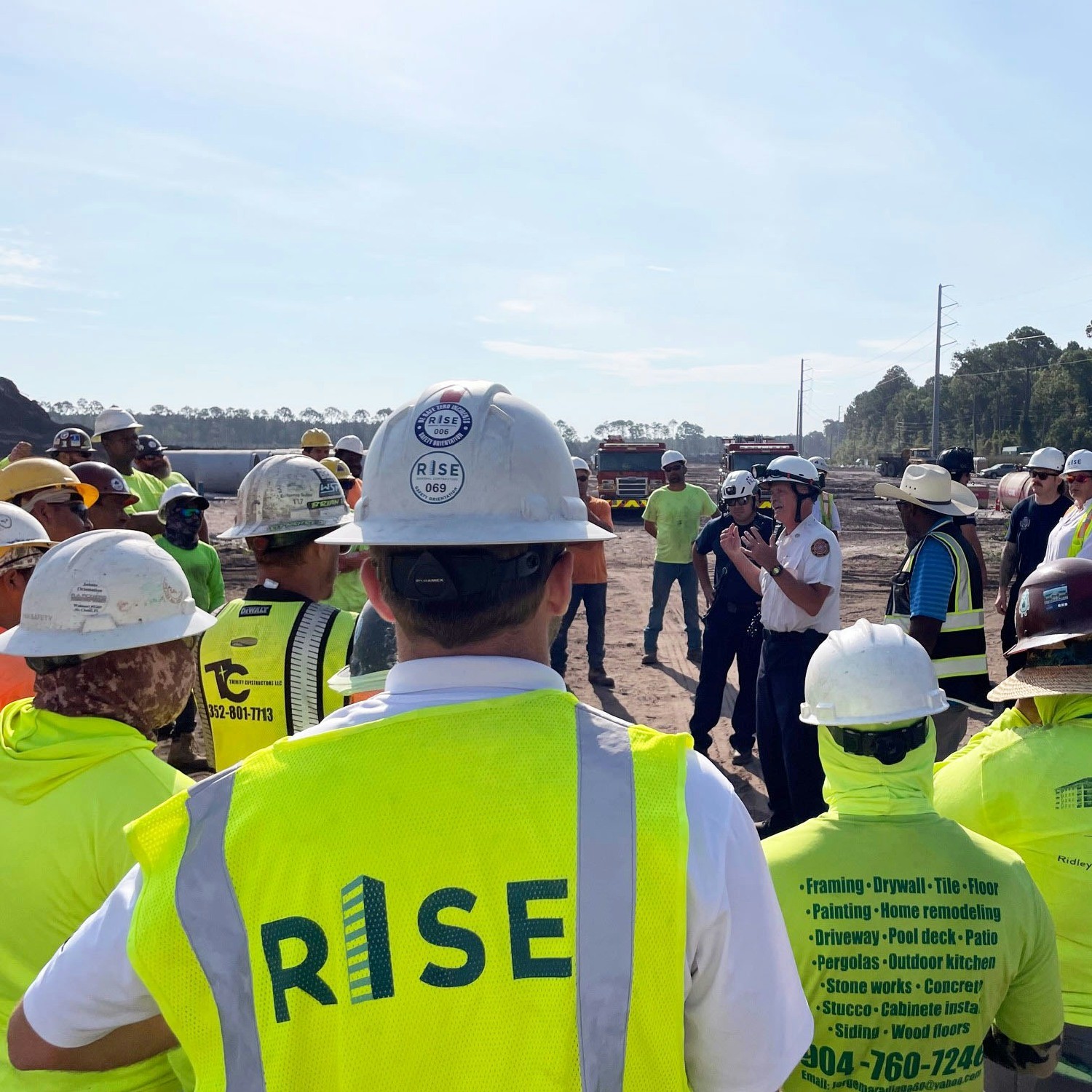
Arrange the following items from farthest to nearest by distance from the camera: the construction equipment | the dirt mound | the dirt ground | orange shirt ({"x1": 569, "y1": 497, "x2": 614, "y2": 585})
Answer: the construction equipment, the dirt mound, orange shirt ({"x1": 569, "y1": 497, "x2": 614, "y2": 585}), the dirt ground

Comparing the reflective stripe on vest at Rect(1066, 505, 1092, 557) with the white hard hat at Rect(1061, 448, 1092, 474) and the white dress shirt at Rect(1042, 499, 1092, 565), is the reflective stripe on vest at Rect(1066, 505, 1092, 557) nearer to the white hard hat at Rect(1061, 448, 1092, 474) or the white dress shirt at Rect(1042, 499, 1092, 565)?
the white dress shirt at Rect(1042, 499, 1092, 565)

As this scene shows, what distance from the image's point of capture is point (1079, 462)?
281 inches

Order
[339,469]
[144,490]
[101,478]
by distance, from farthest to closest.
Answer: [144,490]
[339,469]
[101,478]

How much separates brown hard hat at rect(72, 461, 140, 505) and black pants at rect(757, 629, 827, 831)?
4.28 metres

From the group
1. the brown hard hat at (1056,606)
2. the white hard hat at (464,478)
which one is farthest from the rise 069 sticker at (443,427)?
the brown hard hat at (1056,606)

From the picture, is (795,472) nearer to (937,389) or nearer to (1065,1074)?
(1065,1074)

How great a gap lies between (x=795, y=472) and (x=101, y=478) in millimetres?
4393

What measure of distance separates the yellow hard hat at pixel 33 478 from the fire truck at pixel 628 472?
21.2 meters

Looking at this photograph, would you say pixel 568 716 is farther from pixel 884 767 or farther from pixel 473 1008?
pixel 884 767

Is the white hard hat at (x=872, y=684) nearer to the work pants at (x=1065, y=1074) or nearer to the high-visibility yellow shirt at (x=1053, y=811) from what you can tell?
the high-visibility yellow shirt at (x=1053, y=811)

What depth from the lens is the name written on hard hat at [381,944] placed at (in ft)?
3.44

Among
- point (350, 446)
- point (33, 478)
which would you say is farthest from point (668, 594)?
point (33, 478)

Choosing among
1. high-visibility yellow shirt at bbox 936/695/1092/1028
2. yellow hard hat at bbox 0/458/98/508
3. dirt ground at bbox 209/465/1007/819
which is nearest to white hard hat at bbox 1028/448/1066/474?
dirt ground at bbox 209/465/1007/819

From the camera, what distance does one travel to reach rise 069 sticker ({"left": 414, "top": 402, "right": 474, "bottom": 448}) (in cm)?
133
